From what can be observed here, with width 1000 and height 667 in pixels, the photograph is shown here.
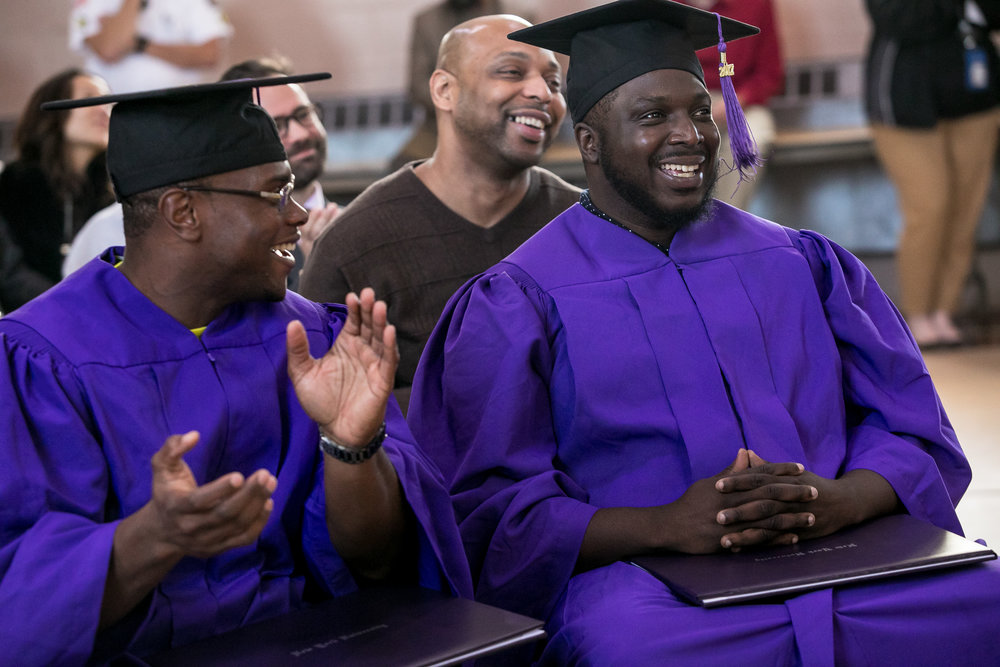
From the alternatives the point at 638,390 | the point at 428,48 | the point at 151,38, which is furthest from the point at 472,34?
the point at 151,38

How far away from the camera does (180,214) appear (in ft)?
7.82

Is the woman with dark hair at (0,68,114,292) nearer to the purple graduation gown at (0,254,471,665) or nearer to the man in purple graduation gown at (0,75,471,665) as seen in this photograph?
the man in purple graduation gown at (0,75,471,665)

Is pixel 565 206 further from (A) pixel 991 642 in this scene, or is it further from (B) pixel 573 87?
(A) pixel 991 642

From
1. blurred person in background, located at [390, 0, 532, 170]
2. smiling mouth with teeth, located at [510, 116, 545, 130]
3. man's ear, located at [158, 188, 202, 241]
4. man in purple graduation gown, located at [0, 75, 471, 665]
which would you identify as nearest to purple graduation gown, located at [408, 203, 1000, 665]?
man in purple graduation gown, located at [0, 75, 471, 665]

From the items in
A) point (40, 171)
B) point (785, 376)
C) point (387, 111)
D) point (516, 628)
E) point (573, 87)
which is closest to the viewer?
point (516, 628)

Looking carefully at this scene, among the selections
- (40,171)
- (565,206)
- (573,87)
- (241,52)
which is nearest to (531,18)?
(241,52)

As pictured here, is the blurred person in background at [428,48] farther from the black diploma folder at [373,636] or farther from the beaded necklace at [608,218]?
the black diploma folder at [373,636]

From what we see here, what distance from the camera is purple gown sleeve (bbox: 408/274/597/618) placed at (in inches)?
103

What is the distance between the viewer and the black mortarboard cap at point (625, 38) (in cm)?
288

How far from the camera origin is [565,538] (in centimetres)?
258

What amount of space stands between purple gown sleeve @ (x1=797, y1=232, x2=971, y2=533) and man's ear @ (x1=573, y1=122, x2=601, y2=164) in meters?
0.55

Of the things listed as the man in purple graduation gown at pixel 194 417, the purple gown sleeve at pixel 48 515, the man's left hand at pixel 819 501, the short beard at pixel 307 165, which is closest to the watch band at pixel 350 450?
the man in purple graduation gown at pixel 194 417

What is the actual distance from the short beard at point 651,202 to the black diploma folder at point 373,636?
3.71 ft

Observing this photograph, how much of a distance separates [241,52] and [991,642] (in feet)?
27.1
